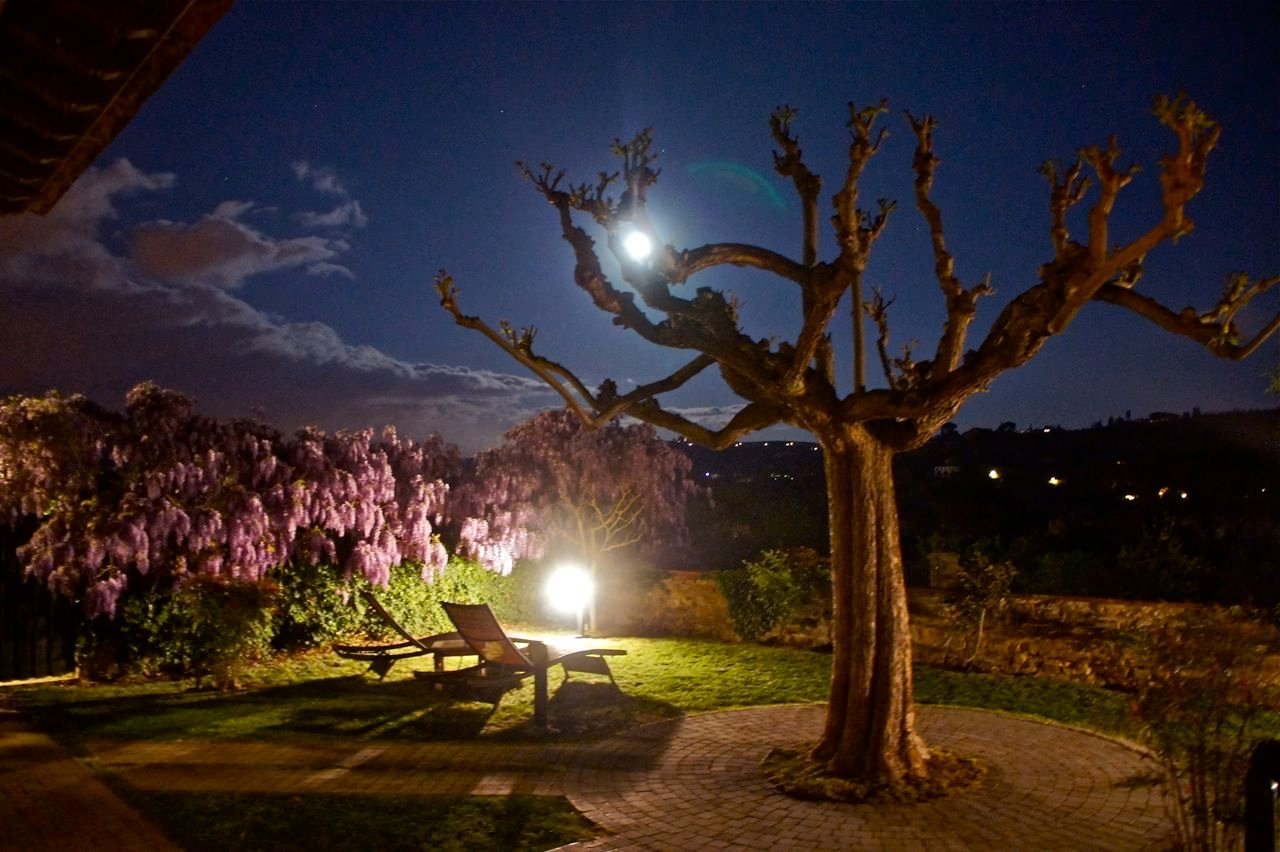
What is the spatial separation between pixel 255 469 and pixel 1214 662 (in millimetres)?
10171

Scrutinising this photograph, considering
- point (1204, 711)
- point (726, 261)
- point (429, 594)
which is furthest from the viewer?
point (429, 594)

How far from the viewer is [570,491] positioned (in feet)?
48.0

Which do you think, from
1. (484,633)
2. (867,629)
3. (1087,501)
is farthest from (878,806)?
(1087,501)

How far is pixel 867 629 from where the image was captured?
6.42m

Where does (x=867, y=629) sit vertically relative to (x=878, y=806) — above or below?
above

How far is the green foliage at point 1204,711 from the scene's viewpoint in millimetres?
3971

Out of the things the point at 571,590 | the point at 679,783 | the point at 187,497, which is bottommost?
the point at 679,783

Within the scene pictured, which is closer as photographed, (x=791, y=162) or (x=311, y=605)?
(x=791, y=162)

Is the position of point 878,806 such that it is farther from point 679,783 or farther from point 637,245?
point 637,245

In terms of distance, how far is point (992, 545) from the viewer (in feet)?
38.8

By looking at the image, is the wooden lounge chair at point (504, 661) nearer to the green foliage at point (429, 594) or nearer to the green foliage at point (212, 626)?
the green foliage at point (212, 626)

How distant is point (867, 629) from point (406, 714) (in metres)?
4.37

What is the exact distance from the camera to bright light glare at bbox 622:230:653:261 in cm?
640

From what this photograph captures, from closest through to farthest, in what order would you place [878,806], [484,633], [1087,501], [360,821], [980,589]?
[360,821] → [878,806] → [484,633] → [980,589] → [1087,501]
